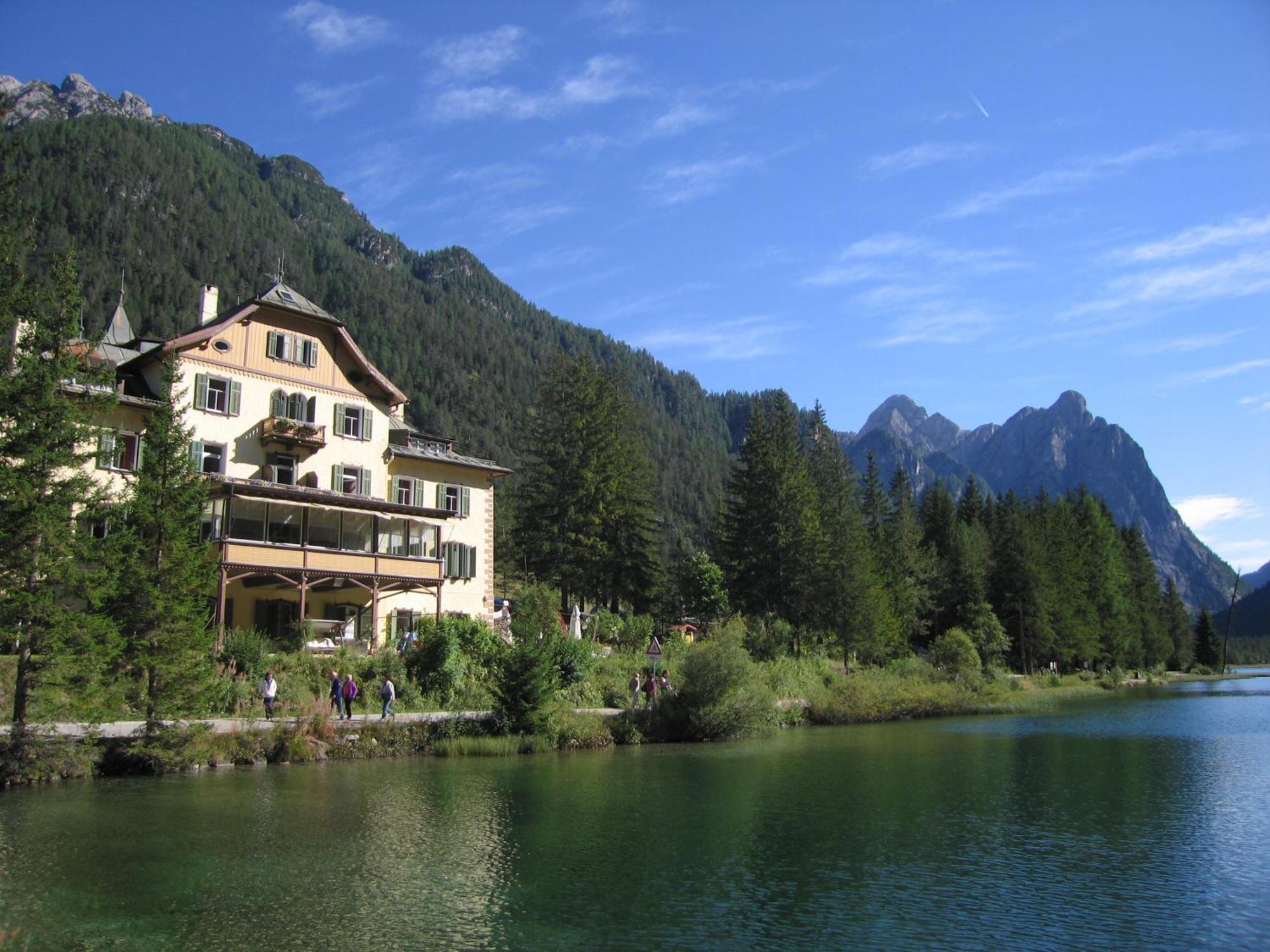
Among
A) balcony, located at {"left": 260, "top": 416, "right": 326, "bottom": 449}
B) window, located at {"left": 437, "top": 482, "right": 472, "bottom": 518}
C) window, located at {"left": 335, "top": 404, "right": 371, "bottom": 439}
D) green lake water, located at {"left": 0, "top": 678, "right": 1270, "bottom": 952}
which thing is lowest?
green lake water, located at {"left": 0, "top": 678, "right": 1270, "bottom": 952}

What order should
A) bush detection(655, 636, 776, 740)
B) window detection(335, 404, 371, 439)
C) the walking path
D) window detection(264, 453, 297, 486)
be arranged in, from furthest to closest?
window detection(335, 404, 371, 439)
window detection(264, 453, 297, 486)
bush detection(655, 636, 776, 740)
the walking path

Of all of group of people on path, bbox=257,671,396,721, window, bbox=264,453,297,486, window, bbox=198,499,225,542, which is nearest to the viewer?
group of people on path, bbox=257,671,396,721

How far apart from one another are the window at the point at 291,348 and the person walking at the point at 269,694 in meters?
16.7

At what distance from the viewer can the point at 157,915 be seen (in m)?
13.4

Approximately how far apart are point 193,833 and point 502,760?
42.6 ft

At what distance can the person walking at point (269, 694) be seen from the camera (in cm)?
2941

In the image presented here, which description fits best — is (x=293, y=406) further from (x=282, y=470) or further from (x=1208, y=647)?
(x=1208, y=647)

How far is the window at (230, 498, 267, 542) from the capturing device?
39.1 m

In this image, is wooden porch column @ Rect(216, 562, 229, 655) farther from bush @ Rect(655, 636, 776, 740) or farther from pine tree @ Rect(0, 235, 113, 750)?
bush @ Rect(655, 636, 776, 740)

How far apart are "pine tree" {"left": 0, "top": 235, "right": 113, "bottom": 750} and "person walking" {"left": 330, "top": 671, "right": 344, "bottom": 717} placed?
27.6 feet

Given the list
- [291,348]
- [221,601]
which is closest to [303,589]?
[221,601]

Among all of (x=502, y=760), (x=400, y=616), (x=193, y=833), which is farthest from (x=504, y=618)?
(x=193, y=833)

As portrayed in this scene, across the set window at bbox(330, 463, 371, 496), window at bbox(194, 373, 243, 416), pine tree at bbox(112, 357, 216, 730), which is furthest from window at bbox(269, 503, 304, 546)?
pine tree at bbox(112, 357, 216, 730)

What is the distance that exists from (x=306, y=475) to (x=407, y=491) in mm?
Result: 5376
